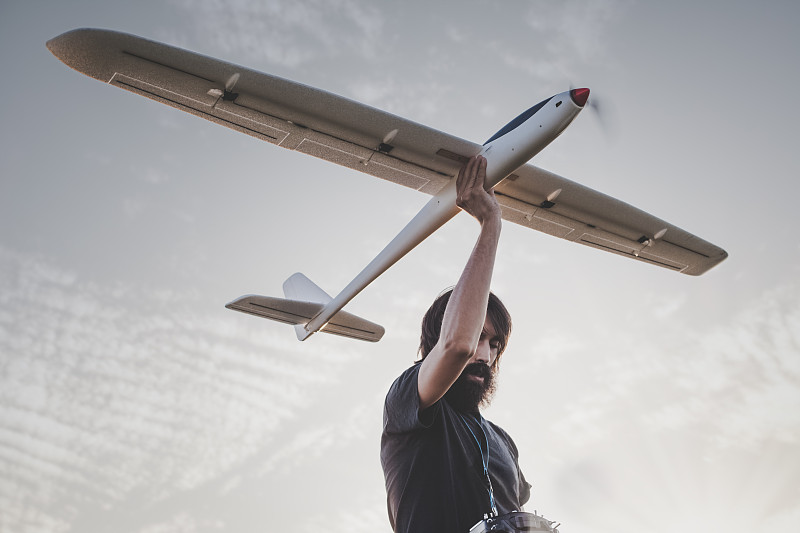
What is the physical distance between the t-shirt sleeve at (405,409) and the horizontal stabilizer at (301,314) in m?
7.99

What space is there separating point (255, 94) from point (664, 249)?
6474 millimetres

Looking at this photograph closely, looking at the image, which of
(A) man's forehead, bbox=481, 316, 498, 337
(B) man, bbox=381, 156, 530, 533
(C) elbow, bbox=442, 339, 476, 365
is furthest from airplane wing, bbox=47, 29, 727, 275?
(C) elbow, bbox=442, 339, 476, 365

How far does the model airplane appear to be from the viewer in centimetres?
609

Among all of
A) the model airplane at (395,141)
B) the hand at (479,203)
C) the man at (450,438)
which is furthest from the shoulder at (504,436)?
the model airplane at (395,141)

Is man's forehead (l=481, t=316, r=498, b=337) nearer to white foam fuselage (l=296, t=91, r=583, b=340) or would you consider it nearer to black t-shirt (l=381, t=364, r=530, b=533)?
black t-shirt (l=381, t=364, r=530, b=533)

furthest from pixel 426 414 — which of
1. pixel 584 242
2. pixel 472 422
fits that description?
pixel 584 242

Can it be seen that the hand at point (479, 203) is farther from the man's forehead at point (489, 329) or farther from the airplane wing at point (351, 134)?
the airplane wing at point (351, 134)

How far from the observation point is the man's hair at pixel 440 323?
3402 mm

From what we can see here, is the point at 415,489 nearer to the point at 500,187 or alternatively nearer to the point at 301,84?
the point at 301,84

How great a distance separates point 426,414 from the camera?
2602mm

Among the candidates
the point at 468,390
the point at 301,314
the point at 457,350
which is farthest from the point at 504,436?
the point at 301,314

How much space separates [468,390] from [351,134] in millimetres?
4802

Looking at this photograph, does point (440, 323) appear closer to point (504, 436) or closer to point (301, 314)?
point (504, 436)

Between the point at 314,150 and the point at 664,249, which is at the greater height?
the point at 314,150
